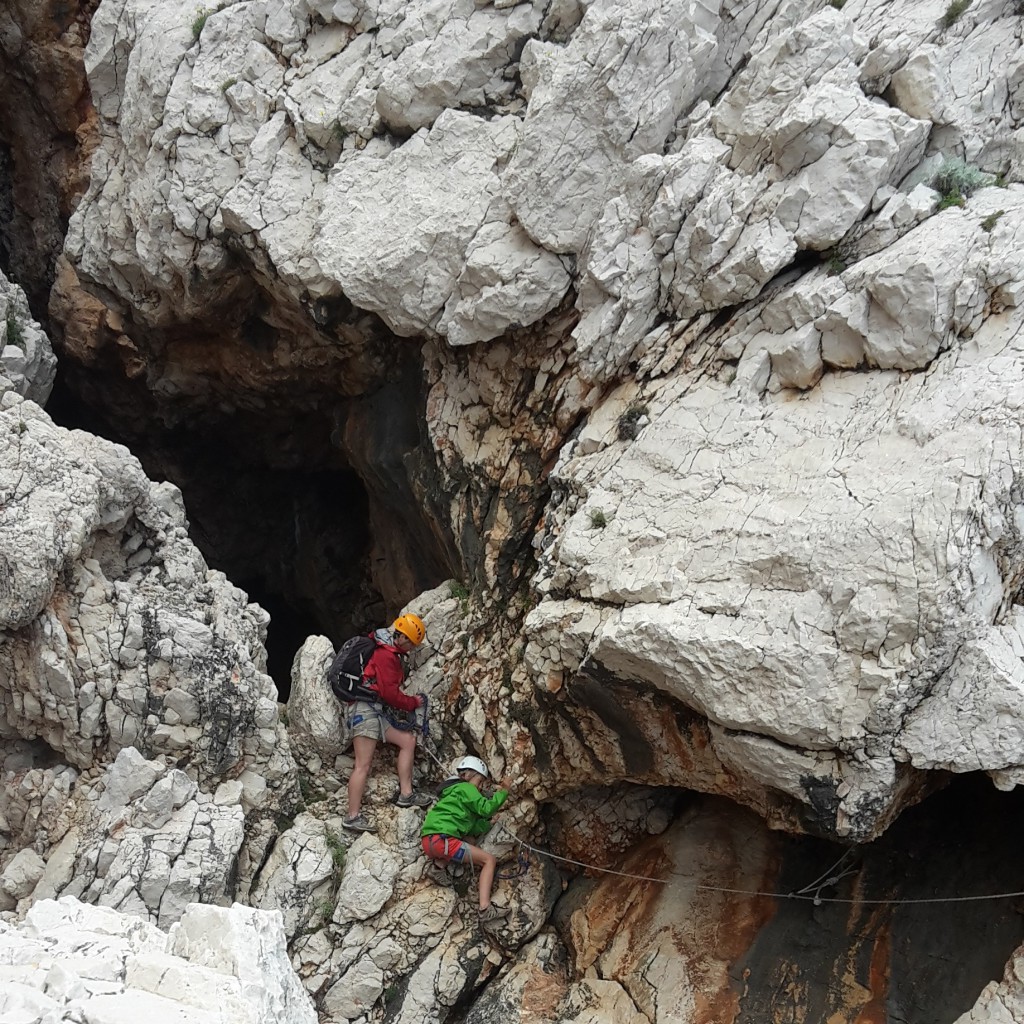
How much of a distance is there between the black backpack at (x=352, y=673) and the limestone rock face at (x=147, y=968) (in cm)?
332

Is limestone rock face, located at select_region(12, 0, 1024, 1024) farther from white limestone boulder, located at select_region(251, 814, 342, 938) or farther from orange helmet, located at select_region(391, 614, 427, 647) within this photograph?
orange helmet, located at select_region(391, 614, 427, 647)

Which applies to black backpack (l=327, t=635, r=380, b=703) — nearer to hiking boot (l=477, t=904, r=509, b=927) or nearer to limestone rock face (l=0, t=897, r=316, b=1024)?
hiking boot (l=477, t=904, r=509, b=927)

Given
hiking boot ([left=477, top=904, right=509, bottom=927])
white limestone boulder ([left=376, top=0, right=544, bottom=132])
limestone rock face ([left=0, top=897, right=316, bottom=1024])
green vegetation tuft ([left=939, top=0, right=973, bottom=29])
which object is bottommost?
hiking boot ([left=477, top=904, right=509, bottom=927])

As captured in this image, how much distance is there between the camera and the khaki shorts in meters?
8.07

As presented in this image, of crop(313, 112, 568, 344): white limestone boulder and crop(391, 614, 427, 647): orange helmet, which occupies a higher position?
crop(313, 112, 568, 344): white limestone boulder

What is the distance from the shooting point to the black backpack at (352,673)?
8.13m

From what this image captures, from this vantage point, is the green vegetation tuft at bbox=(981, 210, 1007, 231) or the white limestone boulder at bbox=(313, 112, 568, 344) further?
the white limestone boulder at bbox=(313, 112, 568, 344)

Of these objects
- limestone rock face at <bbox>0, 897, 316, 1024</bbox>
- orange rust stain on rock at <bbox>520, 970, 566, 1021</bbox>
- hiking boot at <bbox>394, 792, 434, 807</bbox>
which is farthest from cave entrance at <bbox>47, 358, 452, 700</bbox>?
limestone rock face at <bbox>0, 897, 316, 1024</bbox>

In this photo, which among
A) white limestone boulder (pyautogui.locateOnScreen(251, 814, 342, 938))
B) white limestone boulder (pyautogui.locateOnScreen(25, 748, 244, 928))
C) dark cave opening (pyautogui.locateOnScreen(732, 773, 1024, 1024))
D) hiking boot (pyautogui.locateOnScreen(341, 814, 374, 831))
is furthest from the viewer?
hiking boot (pyautogui.locateOnScreen(341, 814, 374, 831))

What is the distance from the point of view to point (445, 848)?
744 centimetres

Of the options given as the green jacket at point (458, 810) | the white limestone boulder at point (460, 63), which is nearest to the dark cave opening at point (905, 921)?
the green jacket at point (458, 810)

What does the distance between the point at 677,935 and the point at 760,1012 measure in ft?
2.79

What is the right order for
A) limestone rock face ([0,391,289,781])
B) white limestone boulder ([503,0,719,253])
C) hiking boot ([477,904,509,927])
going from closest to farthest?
limestone rock face ([0,391,289,781]) → white limestone boulder ([503,0,719,253]) → hiking boot ([477,904,509,927])

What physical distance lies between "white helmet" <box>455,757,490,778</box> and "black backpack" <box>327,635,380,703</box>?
1003 mm
